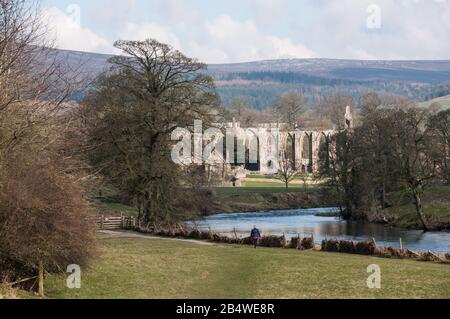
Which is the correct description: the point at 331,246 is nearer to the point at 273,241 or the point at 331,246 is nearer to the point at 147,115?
the point at 273,241

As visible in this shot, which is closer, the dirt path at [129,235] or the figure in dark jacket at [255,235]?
the figure in dark jacket at [255,235]

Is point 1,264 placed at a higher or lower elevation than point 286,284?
higher

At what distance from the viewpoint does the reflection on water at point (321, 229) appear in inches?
1926

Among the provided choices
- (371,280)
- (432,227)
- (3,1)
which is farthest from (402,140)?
(3,1)

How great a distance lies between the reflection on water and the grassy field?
513 inches

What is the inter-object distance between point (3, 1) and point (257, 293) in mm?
14020

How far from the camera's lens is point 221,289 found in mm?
24922

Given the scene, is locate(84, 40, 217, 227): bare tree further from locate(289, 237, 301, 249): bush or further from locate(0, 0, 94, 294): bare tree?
locate(0, 0, 94, 294): bare tree

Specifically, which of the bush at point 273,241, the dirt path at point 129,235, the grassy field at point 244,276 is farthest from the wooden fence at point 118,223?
the grassy field at point 244,276

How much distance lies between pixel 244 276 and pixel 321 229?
105 feet

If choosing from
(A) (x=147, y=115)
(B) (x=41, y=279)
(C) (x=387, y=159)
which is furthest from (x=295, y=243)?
(C) (x=387, y=159)

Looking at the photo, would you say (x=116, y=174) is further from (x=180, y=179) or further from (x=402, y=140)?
(x=402, y=140)

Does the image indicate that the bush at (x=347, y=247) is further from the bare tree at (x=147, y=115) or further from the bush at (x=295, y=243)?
the bare tree at (x=147, y=115)

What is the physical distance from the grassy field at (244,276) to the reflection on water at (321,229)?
1304 cm
